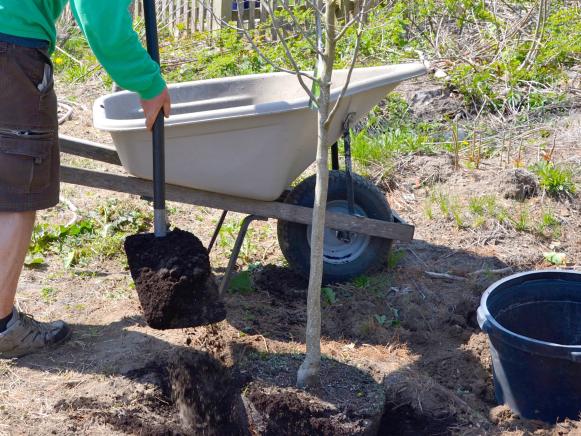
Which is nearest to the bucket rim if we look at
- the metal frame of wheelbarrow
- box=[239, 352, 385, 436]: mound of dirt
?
box=[239, 352, 385, 436]: mound of dirt

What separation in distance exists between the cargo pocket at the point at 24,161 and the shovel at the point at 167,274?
42cm

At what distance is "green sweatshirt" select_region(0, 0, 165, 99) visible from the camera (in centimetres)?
271

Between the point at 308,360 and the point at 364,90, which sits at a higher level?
the point at 364,90

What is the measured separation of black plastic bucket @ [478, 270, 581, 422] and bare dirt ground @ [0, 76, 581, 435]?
0.28 ft

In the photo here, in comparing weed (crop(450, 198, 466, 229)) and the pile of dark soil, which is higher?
weed (crop(450, 198, 466, 229))

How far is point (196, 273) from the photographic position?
3004 mm

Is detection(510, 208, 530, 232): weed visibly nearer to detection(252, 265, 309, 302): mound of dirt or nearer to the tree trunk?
detection(252, 265, 309, 302): mound of dirt

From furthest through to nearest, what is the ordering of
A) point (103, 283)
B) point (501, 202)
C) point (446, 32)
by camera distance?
point (446, 32) < point (501, 202) < point (103, 283)

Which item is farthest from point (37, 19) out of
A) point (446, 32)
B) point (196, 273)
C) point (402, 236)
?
point (446, 32)

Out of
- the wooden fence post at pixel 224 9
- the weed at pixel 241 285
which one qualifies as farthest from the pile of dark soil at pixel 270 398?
the wooden fence post at pixel 224 9

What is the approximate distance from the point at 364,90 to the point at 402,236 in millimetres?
751

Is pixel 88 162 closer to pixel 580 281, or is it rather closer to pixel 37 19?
pixel 37 19

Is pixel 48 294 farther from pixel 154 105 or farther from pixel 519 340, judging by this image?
pixel 519 340

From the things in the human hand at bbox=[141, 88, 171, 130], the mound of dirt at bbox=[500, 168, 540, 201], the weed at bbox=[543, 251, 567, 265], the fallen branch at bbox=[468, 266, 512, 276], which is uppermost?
Result: the human hand at bbox=[141, 88, 171, 130]
